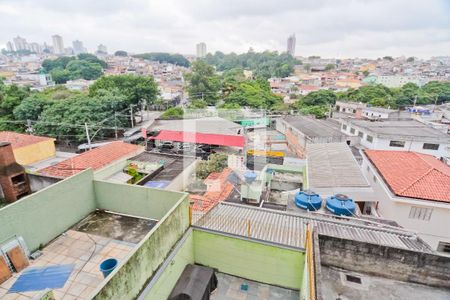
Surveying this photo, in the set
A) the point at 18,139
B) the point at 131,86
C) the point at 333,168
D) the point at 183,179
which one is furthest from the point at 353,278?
the point at 131,86

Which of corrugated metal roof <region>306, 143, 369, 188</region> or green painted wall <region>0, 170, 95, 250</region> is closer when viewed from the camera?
green painted wall <region>0, 170, 95, 250</region>

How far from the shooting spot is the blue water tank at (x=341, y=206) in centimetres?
1017

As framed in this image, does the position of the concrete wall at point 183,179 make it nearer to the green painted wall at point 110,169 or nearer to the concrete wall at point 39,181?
the green painted wall at point 110,169

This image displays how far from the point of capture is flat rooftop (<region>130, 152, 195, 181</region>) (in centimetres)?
1427

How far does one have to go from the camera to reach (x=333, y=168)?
47.8ft

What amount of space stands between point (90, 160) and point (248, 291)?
Result: 1112cm

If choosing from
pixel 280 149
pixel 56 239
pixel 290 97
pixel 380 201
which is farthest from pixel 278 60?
pixel 56 239

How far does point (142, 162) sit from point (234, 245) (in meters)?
9.99

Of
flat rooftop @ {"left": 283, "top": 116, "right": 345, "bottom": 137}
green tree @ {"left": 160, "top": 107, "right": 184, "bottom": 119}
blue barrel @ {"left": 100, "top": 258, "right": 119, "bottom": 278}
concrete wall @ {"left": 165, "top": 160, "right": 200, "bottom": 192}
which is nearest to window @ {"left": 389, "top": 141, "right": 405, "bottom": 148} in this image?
flat rooftop @ {"left": 283, "top": 116, "right": 345, "bottom": 137}

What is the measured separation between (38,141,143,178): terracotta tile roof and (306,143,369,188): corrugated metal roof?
37.2 feet

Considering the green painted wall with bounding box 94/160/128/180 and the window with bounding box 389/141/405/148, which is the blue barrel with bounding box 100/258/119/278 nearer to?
the green painted wall with bounding box 94/160/128/180

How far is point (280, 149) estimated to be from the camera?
30562 mm

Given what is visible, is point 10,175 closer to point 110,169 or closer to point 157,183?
point 110,169

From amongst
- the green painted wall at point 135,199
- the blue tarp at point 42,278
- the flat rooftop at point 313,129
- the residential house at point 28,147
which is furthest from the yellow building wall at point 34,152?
the flat rooftop at point 313,129
